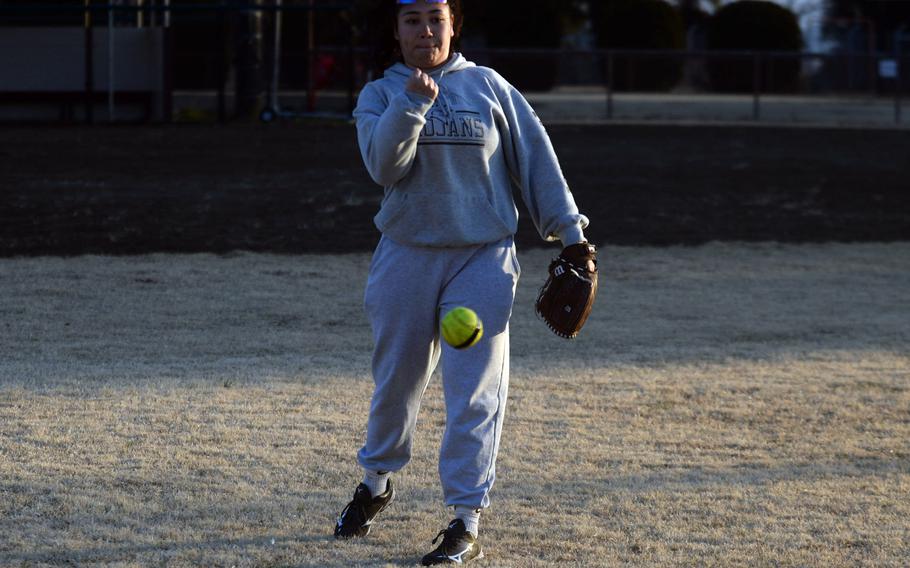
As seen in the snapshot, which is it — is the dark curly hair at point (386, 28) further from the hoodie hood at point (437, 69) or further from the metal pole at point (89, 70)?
the metal pole at point (89, 70)

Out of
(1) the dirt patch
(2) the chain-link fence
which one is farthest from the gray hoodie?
(2) the chain-link fence

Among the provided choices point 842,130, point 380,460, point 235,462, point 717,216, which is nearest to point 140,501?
point 235,462

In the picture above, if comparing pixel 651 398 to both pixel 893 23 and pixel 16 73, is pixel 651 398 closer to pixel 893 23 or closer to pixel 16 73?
pixel 16 73

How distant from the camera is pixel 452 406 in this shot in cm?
415

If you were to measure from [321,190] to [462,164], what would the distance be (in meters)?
10.4

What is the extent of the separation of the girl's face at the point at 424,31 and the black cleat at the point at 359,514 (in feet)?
4.48

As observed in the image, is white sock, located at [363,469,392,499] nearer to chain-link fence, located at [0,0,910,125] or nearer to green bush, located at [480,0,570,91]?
chain-link fence, located at [0,0,910,125]

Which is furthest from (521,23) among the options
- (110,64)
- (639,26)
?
(110,64)

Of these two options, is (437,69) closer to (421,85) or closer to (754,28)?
(421,85)

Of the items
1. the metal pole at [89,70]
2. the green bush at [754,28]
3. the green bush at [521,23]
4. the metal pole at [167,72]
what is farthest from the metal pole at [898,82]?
the metal pole at [89,70]

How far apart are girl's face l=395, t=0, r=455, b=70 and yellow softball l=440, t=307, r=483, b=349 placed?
75 cm

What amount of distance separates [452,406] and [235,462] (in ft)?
4.82

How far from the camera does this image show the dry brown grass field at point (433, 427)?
4.45 metres

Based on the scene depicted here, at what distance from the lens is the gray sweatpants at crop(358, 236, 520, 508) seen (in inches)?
162
